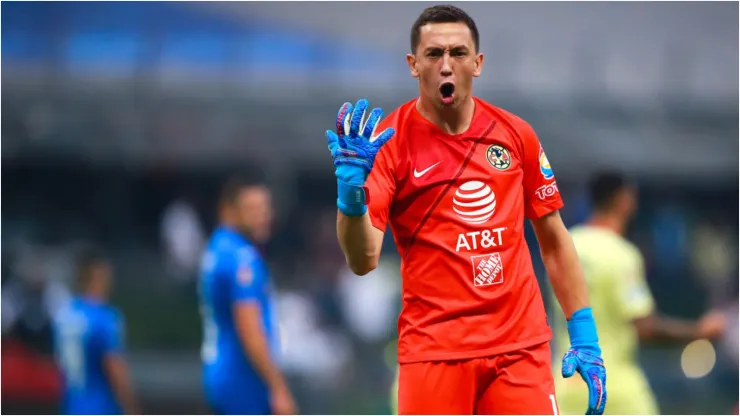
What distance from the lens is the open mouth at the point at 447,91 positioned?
4992 mm

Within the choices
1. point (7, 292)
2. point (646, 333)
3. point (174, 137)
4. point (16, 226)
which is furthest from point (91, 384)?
point (174, 137)

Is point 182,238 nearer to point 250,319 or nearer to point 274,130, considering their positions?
point 274,130

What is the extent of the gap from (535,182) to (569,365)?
0.83 meters

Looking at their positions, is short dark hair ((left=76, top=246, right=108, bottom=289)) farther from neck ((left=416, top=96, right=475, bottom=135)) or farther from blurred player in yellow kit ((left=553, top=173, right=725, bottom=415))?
neck ((left=416, top=96, right=475, bottom=135))

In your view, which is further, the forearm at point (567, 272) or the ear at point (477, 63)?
the forearm at point (567, 272)

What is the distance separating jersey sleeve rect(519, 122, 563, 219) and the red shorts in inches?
26.2

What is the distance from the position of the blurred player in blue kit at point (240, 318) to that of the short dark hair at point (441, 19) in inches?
137

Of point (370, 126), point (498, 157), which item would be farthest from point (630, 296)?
point (370, 126)

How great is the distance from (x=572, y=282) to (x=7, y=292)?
49.8ft

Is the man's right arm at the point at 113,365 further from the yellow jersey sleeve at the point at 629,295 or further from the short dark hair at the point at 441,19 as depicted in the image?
the short dark hair at the point at 441,19

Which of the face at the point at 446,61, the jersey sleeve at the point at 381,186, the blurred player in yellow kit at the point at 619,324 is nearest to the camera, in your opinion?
the jersey sleeve at the point at 381,186

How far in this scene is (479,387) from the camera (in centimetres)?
504

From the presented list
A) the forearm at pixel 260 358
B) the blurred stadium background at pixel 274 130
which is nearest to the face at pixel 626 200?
the forearm at pixel 260 358

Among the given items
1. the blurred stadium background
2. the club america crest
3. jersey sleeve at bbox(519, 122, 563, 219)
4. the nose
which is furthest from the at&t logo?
the blurred stadium background
